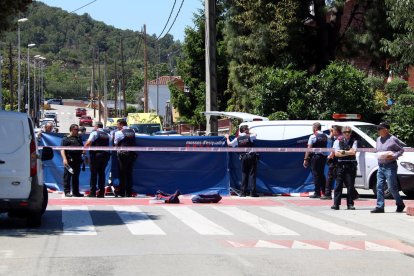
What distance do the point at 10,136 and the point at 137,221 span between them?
2868 millimetres

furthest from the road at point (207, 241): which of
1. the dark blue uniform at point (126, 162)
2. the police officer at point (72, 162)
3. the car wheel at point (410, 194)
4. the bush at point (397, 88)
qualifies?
the bush at point (397, 88)

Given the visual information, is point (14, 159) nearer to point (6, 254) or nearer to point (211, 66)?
point (6, 254)

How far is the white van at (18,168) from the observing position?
11.8 metres

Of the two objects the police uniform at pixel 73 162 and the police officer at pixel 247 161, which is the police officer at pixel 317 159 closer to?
the police officer at pixel 247 161

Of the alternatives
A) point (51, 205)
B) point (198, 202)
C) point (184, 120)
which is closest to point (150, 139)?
point (198, 202)

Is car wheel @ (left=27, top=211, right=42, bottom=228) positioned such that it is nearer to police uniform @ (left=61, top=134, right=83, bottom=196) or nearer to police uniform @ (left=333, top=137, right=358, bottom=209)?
police uniform @ (left=61, top=134, right=83, bottom=196)

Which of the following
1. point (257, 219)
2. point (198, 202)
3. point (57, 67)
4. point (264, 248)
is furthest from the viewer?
point (57, 67)

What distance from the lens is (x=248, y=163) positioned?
18484mm

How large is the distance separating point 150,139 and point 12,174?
7043 millimetres

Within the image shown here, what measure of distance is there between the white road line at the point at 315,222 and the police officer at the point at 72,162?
16.1ft

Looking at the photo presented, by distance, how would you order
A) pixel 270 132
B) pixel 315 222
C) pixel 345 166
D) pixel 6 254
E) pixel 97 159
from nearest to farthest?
1. pixel 6 254
2. pixel 315 222
3. pixel 345 166
4. pixel 97 159
5. pixel 270 132

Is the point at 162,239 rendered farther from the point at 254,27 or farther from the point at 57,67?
the point at 57,67

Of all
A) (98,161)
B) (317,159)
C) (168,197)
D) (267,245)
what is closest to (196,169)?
(168,197)

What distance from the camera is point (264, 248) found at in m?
10.6
